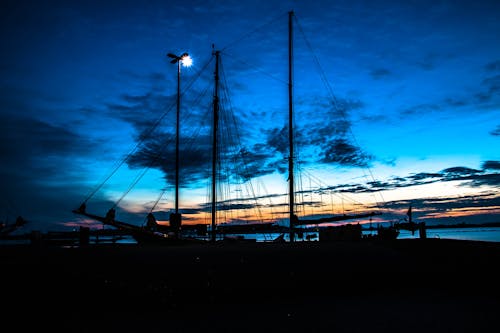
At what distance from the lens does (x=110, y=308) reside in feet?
27.2

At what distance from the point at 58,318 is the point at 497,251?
13621 mm

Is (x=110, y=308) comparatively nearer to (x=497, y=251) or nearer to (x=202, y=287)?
(x=202, y=287)

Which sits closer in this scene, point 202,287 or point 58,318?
point 58,318

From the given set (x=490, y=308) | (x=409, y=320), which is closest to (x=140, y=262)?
(x=409, y=320)

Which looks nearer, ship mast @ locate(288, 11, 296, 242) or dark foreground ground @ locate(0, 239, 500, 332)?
dark foreground ground @ locate(0, 239, 500, 332)

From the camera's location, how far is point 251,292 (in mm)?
9484

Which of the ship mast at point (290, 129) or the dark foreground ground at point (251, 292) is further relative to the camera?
the ship mast at point (290, 129)

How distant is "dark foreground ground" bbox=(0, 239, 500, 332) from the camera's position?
7.50 metres

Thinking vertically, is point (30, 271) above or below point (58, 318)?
above

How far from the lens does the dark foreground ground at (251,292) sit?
24.6ft

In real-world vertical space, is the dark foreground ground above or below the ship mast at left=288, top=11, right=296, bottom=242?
below

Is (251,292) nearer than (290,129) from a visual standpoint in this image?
Yes

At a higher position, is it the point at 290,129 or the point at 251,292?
the point at 290,129

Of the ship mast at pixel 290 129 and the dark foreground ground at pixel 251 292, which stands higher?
the ship mast at pixel 290 129
